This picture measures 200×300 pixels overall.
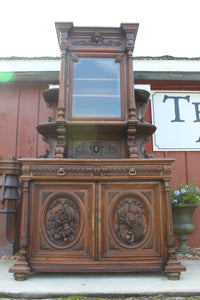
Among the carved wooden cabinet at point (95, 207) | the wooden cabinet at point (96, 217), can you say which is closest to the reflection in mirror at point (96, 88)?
the carved wooden cabinet at point (95, 207)

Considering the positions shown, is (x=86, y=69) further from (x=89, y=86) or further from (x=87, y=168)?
(x=87, y=168)

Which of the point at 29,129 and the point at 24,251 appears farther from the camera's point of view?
the point at 29,129

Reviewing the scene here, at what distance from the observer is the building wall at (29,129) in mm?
3881

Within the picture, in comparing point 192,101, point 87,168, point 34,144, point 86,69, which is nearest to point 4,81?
point 34,144

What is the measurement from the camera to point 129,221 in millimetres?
2422

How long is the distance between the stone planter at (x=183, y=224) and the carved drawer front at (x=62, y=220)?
4.87 ft

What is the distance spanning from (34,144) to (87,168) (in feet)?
5.55

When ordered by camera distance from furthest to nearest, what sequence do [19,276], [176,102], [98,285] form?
[176,102] < [19,276] < [98,285]

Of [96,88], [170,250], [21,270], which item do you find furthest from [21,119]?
[170,250]

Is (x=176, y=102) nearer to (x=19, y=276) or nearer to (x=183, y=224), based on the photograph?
(x=183, y=224)

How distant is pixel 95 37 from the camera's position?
117 inches

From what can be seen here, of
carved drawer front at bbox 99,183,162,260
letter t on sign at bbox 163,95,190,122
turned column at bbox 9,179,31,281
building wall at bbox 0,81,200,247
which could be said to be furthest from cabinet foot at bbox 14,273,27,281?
letter t on sign at bbox 163,95,190,122

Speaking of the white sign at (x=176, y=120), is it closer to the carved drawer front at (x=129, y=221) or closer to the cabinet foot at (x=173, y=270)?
the carved drawer front at (x=129, y=221)

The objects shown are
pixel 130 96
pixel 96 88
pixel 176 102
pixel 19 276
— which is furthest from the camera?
pixel 176 102
